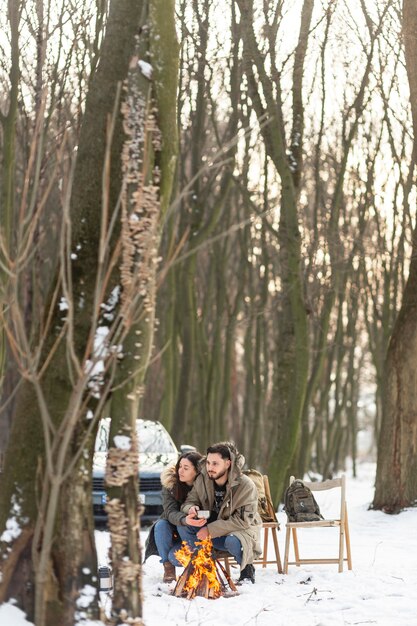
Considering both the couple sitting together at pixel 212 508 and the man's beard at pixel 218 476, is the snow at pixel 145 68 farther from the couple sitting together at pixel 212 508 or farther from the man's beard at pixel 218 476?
the man's beard at pixel 218 476

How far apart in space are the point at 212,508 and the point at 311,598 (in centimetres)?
112

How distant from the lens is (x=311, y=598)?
812 cm

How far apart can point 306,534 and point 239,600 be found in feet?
16.6

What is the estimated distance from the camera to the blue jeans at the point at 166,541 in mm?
8906

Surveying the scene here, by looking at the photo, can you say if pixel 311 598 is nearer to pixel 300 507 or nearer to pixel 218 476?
pixel 218 476

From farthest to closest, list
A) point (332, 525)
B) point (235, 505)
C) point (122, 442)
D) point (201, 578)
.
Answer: point (332, 525) < point (235, 505) < point (201, 578) < point (122, 442)

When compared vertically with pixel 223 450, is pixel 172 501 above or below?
below

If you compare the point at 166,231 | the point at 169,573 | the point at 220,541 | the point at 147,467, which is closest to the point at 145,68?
the point at 220,541

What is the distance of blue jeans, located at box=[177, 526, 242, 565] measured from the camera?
8.51 m

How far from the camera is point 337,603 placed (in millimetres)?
7906

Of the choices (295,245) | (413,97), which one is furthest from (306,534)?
(413,97)

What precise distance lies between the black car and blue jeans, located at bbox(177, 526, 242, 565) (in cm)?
360

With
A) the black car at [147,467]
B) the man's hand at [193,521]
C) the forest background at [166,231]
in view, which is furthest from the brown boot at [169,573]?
the black car at [147,467]

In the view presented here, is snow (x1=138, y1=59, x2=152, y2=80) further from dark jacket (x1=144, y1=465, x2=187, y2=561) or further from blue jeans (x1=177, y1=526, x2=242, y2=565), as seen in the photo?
blue jeans (x1=177, y1=526, x2=242, y2=565)
